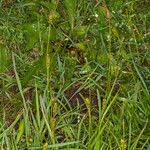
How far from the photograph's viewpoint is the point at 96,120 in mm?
2309

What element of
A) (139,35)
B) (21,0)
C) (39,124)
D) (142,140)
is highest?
(21,0)

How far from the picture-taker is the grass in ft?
6.85

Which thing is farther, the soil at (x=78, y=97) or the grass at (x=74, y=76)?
the soil at (x=78, y=97)

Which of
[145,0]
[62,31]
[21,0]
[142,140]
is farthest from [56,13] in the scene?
[142,140]

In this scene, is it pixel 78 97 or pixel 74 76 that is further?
pixel 74 76

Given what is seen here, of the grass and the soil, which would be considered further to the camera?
the soil

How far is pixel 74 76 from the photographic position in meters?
2.66

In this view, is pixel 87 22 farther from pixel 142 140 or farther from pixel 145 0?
pixel 142 140

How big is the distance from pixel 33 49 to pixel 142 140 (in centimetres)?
102

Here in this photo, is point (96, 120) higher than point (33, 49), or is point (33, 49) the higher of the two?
point (33, 49)

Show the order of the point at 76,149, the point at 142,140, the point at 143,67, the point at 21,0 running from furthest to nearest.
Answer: the point at 21,0
the point at 143,67
the point at 142,140
the point at 76,149

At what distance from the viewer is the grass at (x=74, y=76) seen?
209 centimetres

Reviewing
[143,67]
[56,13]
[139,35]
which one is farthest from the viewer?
[56,13]

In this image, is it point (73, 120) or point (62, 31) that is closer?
point (73, 120)
